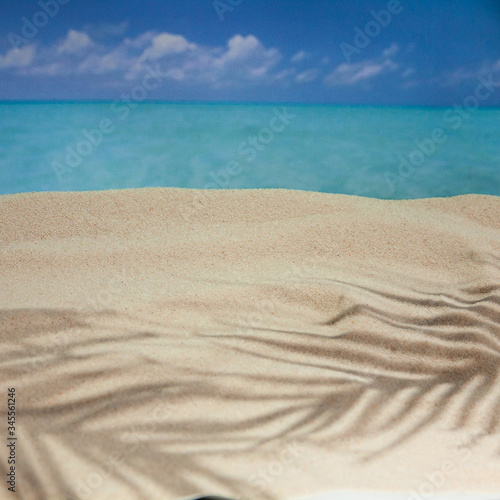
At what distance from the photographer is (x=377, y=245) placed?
2625mm

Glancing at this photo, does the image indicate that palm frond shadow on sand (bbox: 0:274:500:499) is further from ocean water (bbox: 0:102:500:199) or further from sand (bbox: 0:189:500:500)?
ocean water (bbox: 0:102:500:199)

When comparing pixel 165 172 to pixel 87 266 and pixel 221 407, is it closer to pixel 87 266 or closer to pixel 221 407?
pixel 87 266

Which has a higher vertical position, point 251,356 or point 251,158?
point 251,158

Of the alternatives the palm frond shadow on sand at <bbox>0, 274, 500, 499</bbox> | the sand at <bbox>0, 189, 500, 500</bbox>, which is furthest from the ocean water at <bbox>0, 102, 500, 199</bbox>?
the palm frond shadow on sand at <bbox>0, 274, 500, 499</bbox>

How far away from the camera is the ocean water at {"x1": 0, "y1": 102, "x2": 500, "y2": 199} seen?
5527 mm

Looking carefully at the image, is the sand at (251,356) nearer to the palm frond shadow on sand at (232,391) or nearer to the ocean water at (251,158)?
the palm frond shadow on sand at (232,391)

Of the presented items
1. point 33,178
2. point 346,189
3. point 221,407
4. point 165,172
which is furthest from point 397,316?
point 33,178

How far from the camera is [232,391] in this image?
1.44 meters

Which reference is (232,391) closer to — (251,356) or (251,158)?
(251,356)

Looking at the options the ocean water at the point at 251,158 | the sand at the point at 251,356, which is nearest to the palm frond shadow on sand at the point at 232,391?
the sand at the point at 251,356

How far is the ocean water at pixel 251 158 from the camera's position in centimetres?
553

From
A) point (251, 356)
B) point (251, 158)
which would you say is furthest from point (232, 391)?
point (251, 158)

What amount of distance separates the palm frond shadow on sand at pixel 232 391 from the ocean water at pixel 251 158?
371 cm

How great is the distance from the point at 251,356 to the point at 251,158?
17.6ft
